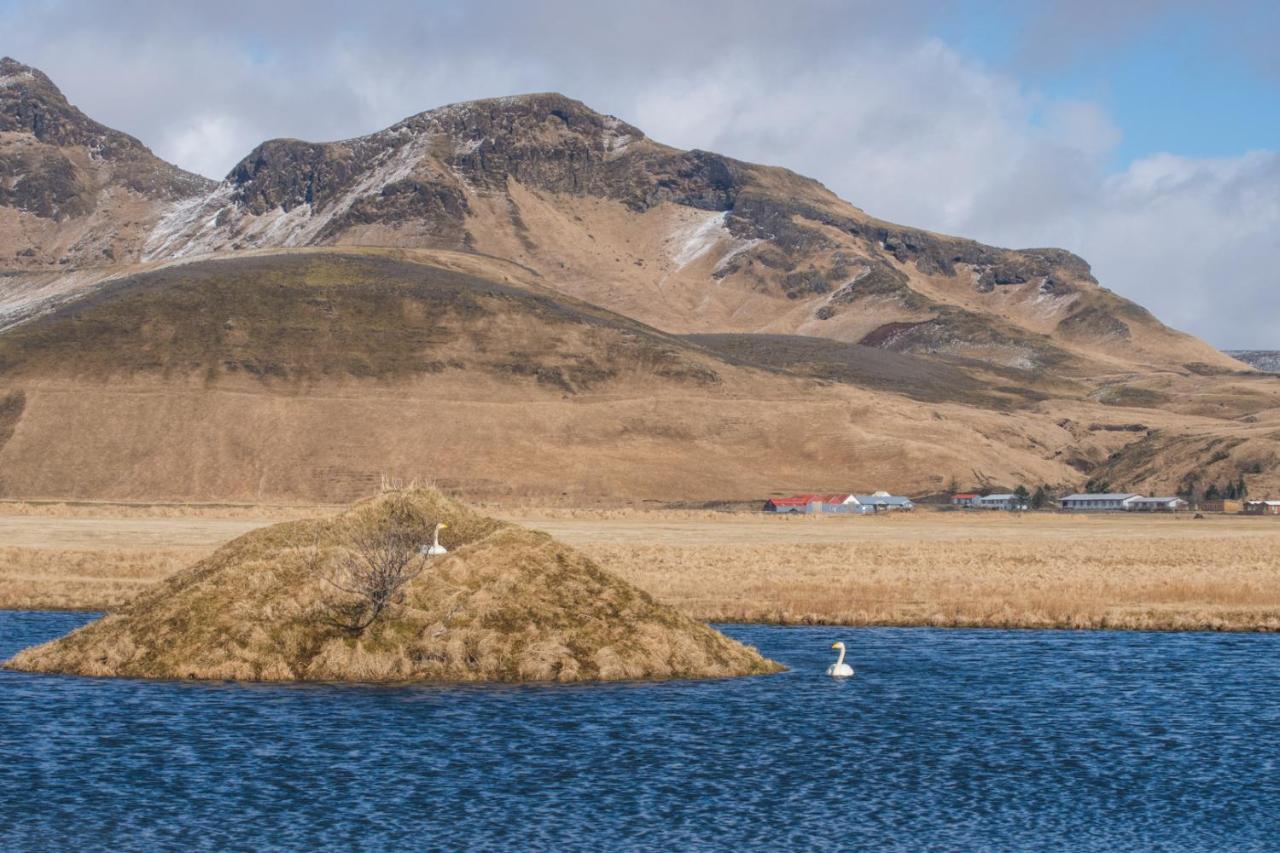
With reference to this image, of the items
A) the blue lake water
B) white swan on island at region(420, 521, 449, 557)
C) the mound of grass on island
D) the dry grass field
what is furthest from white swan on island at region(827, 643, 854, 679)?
the dry grass field

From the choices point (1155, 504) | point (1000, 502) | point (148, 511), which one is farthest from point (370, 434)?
point (1155, 504)

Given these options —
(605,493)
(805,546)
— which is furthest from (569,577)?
(605,493)

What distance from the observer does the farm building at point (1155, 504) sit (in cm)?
15769

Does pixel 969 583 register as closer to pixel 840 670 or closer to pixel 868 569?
pixel 868 569

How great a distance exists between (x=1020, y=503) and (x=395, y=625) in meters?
135

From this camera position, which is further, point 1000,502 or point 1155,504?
point 1000,502

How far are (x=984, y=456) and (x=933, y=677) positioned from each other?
160 meters

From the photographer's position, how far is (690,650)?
123 ft

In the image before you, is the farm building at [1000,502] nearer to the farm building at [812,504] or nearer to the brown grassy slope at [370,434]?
the brown grassy slope at [370,434]

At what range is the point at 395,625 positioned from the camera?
37.1m

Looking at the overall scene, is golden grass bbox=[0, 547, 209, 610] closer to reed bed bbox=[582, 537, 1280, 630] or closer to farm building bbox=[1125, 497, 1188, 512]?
reed bed bbox=[582, 537, 1280, 630]

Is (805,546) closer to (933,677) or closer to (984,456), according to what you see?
(933,677)

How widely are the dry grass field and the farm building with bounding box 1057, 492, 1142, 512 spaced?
5257 centimetres

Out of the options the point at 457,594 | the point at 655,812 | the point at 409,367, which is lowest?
the point at 655,812
